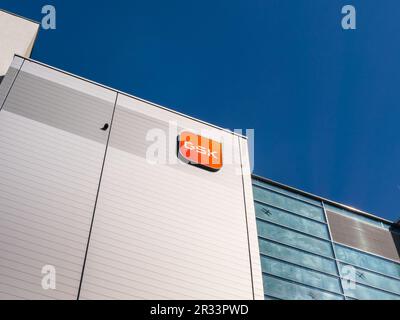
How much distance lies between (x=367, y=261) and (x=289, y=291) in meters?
5.12

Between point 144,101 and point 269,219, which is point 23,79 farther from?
point 269,219

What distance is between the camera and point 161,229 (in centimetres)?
1335

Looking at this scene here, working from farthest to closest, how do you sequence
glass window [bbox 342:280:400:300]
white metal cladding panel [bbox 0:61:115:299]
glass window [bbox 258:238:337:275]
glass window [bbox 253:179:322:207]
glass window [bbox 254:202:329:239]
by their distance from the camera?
glass window [bbox 253:179:322:207] < glass window [bbox 254:202:329:239] < glass window [bbox 342:280:400:300] < glass window [bbox 258:238:337:275] < white metal cladding panel [bbox 0:61:115:299]

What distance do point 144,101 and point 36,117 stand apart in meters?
4.86

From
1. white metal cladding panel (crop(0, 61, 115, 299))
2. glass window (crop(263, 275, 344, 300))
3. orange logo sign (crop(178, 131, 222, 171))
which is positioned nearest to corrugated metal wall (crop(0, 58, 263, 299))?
white metal cladding panel (crop(0, 61, 115, 299))

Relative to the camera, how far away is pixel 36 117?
47.0 feet

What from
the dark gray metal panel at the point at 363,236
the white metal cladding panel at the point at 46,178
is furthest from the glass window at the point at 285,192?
the white metal cladding panel at the point at 46,178

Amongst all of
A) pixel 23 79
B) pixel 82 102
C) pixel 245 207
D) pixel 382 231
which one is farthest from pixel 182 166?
pixel 382 231

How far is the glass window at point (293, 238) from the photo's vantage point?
58.4 ft

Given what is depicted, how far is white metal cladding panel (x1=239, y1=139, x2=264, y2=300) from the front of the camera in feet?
44.7

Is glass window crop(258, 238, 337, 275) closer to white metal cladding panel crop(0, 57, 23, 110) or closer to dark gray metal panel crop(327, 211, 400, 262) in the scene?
dark gray metal panel crop(327, 211, 400, 262)

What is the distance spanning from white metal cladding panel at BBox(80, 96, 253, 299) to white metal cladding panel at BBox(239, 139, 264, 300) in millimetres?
243

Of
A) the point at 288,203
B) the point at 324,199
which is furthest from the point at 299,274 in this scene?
the point at 324,199

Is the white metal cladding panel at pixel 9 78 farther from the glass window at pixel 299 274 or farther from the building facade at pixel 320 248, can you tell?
the glass window at pixel 299 274
